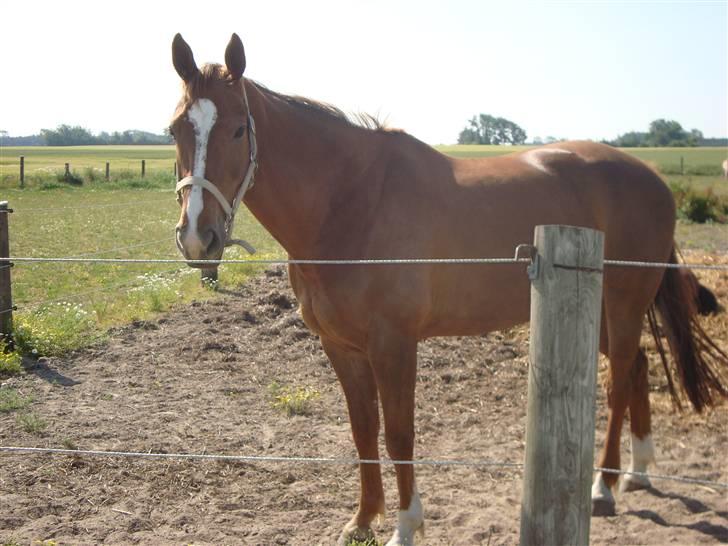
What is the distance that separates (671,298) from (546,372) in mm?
3140

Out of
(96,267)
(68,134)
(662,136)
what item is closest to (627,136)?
(662,136)

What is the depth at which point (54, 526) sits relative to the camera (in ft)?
11.8

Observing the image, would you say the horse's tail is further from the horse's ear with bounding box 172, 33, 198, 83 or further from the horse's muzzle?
the horse's ear with bounding box 172, 33, 198, 83

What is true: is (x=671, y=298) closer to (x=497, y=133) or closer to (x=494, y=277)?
(x=494, y=277)

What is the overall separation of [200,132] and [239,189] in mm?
325

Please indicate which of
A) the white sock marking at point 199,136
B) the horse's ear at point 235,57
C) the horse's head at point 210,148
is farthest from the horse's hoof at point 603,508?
the horse's ear at point 235,57

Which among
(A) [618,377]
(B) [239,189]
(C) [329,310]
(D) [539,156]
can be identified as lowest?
(A) [618,377]

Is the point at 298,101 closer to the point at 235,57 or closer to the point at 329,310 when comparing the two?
the point at 235,57

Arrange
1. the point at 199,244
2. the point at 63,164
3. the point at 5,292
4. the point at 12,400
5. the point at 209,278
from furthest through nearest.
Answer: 1. the point at 63,164
2. the point at 209,278
3. the point at 5,292
4. the point at 12,400
5. the point at 199,244

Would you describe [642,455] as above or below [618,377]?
below

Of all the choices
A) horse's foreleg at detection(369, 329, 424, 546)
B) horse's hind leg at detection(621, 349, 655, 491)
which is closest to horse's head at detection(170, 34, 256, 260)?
horse's foreleg at detection(369, 329, 424, 546)

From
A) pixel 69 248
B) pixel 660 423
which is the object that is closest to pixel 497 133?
pixel 69 248

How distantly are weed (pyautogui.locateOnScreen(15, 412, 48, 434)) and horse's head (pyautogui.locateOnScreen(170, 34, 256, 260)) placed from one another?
2623mm

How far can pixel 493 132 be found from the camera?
58625mm
